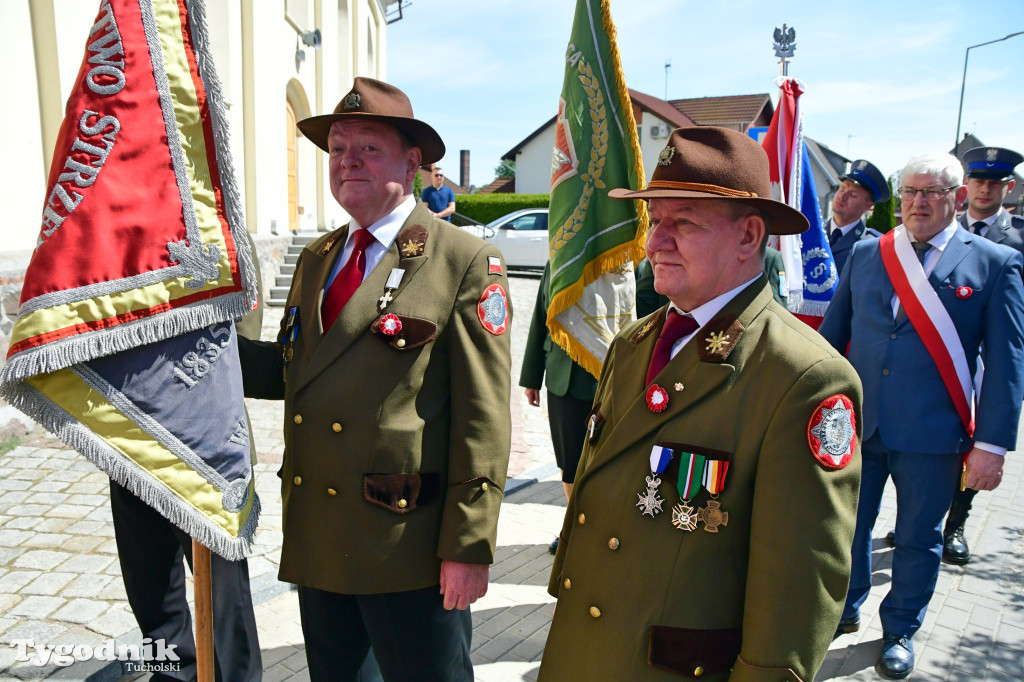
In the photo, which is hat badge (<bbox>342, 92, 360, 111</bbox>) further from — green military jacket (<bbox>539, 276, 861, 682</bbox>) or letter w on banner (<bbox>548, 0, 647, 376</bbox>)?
letter w on banner (<bbox>548, 0, 647, 376</bbox>)

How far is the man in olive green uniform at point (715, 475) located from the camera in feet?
4.73

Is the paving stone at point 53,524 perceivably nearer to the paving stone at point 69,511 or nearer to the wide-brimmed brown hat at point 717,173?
the paving stone at point 69,511

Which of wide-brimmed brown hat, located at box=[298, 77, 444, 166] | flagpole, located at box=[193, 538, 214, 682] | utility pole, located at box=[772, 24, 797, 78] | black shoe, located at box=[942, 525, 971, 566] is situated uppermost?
utility pole, located at box=[772, 24, 797, 78]

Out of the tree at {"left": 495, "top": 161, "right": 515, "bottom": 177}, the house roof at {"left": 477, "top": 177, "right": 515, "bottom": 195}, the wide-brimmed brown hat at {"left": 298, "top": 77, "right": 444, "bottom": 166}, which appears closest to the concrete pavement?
the wide-brimmed brown hat at {"left": 298, "top": 77, "right": 444, "bottom": 166}

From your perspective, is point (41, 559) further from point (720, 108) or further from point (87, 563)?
point (720, 108)

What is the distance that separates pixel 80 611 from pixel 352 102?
2.86 m

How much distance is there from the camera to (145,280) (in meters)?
1.78

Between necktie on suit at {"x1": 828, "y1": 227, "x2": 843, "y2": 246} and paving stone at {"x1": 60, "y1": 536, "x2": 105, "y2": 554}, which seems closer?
paving stone at {"x1": 60, "y1": 536, "x2": 105, "y2": 554}

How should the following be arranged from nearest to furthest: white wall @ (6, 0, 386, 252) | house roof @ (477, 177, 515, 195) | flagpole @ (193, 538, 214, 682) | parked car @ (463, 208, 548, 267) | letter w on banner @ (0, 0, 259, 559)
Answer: letter w on banner @ (0, 0, 259, 559), flagpole @ (193, 538, 214, 682), white wall @ (6, 0, 386, 252), parked car @ (463, 208, 548, 267), house roof @ (477, 177, 515, 195)

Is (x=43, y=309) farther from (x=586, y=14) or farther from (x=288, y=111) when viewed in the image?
(x=288, y=111)

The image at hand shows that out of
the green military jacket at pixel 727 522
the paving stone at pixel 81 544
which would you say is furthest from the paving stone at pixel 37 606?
the green military jacket at pixel 727 522

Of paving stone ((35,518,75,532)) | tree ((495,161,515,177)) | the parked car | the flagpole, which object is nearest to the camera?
the flagpole

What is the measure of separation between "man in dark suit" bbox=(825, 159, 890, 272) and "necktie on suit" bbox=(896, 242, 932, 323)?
1.59 m

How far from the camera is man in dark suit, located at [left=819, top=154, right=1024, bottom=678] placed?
3.15 m
